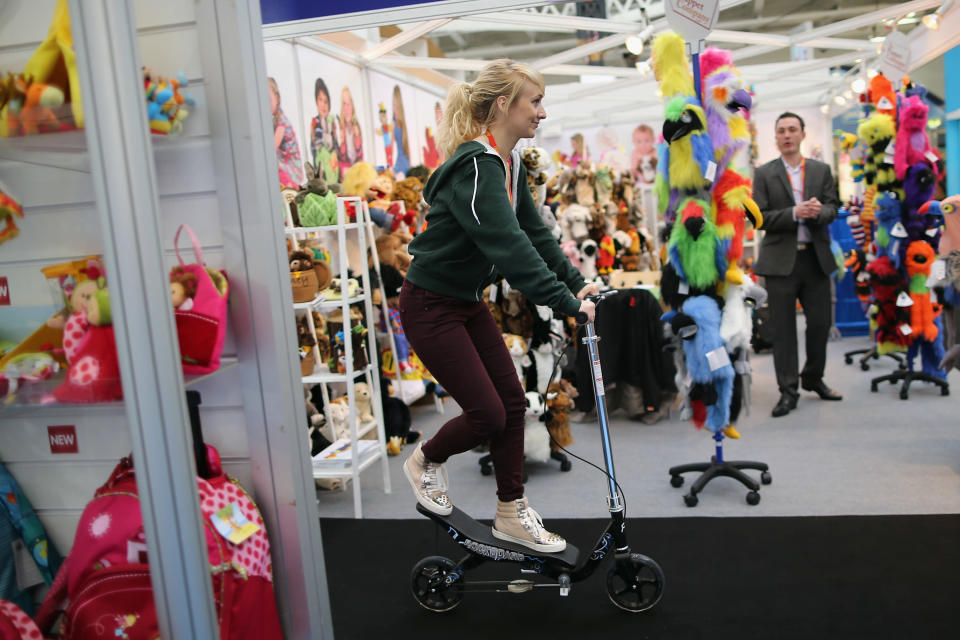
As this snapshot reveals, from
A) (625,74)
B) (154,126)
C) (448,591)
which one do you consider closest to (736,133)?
(448,591)

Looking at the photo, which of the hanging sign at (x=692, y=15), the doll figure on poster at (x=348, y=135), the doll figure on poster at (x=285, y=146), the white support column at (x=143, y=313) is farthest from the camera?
the doll figure on poster at (x=348, y=135)

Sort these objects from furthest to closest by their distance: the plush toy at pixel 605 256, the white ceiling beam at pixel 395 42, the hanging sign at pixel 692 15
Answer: the plush toy at pixel 605 256 → the white ceiling beam at pixel 395 42 → the hanging sign at pixel 692 15

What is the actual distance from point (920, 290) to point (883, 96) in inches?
52.8

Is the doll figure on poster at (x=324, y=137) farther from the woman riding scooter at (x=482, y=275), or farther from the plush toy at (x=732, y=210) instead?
the woman riding scooter at (x=482, y=275)

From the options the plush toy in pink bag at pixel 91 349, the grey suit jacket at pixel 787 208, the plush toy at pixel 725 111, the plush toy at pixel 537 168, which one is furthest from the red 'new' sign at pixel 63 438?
the grey suit jacket at pixel 787 208

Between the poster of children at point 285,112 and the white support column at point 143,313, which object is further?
the poster of children at point 285,112

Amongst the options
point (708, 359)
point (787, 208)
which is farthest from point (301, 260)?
point (787, 208)

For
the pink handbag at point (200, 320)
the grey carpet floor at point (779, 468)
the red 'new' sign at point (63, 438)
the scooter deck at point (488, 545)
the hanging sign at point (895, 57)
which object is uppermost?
the hanging sign at point (895, 57)

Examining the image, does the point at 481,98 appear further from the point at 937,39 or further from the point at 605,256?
the point at 937,39

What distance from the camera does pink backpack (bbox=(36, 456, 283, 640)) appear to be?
5.50ft

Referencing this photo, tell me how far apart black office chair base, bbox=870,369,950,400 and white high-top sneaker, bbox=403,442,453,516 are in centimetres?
393

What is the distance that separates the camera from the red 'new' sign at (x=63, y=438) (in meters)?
1.88

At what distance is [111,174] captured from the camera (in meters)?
1.40

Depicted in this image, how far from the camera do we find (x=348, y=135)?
6215 millimetres
